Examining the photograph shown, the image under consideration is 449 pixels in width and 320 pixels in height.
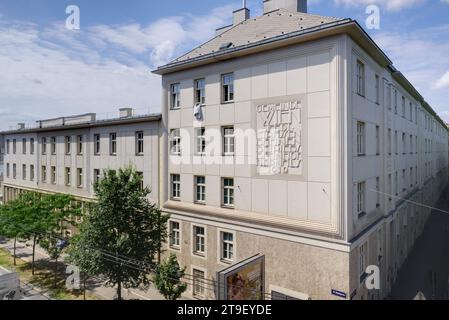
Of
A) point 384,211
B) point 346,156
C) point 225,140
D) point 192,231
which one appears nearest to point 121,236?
point 192,231

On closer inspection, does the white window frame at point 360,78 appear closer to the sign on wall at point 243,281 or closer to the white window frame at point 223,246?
the sign on wall at point 243,281

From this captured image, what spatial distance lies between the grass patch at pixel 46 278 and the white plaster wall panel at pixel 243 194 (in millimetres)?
11342

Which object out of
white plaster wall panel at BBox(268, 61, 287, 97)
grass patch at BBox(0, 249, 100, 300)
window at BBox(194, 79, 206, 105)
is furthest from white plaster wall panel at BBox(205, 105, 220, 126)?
grass patch at BBox(0, 249, 100, 300)

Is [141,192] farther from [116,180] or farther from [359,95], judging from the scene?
[359,95]

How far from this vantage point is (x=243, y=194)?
1825cm

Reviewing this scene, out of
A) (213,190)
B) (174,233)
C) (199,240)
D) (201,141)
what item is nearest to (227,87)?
(201,141)

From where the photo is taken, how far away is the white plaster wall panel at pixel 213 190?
19422 millimetres

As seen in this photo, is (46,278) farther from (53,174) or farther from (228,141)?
(228,141)

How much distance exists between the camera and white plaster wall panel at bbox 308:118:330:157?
1509cm

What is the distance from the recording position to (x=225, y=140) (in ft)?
63.1

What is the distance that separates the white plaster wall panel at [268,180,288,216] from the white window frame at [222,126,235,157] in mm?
3326

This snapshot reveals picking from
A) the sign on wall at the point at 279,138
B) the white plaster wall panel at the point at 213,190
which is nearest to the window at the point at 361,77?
the sign on wall at the point at 279,138

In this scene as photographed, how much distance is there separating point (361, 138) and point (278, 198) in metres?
5.90

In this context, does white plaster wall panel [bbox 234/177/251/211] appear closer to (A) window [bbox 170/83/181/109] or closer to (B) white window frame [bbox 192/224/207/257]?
(B) white window frame [bbox 192/224/207/257]
